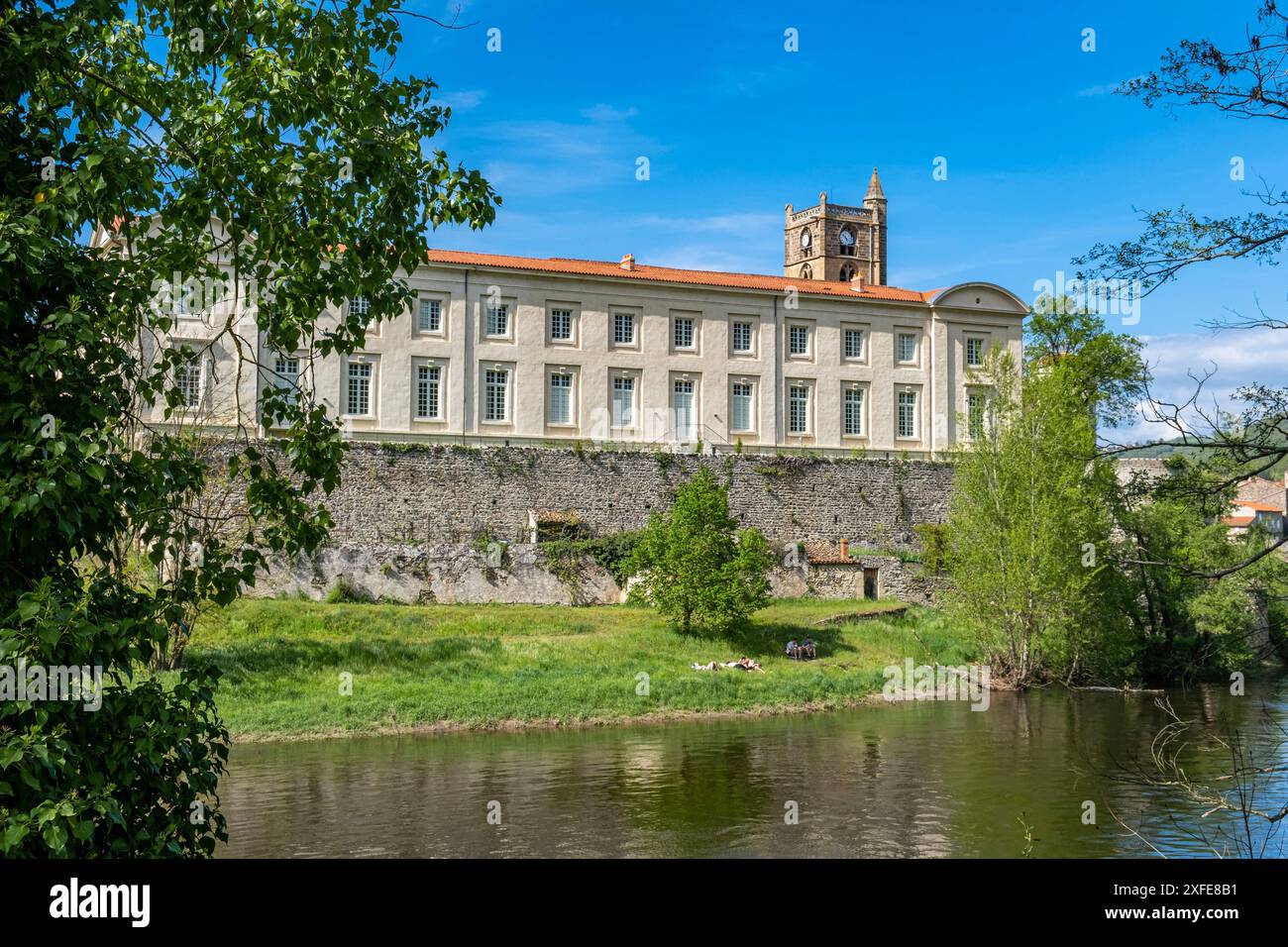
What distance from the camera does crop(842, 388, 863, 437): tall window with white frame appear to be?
51250 mm

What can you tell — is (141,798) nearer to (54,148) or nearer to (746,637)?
(54,148)

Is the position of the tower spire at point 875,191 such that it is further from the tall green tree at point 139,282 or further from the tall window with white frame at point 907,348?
the tall green tree at point 139,282

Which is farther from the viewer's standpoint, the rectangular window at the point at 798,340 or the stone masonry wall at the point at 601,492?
the rectangular window at the point at 798,340

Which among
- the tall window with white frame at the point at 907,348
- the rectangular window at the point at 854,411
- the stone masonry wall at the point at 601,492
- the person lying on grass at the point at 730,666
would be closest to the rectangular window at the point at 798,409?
the rectangular window at the point at 854,411

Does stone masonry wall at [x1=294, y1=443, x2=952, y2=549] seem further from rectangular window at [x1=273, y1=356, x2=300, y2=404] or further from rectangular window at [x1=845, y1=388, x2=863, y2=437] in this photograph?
rectangular window at [x1=273, y1=356, x2=300, y2=404]

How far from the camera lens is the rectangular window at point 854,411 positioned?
51.3 m

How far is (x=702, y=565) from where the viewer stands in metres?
33.4

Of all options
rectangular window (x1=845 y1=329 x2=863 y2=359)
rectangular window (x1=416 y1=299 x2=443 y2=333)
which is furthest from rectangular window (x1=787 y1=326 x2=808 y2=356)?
rectangular window (x1=416 y1=299 x2=443 y2=333)

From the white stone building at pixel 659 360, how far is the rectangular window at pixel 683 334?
6 centimetres

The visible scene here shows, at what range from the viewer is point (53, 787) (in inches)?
241

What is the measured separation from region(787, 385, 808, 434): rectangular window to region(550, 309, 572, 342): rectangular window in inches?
381
